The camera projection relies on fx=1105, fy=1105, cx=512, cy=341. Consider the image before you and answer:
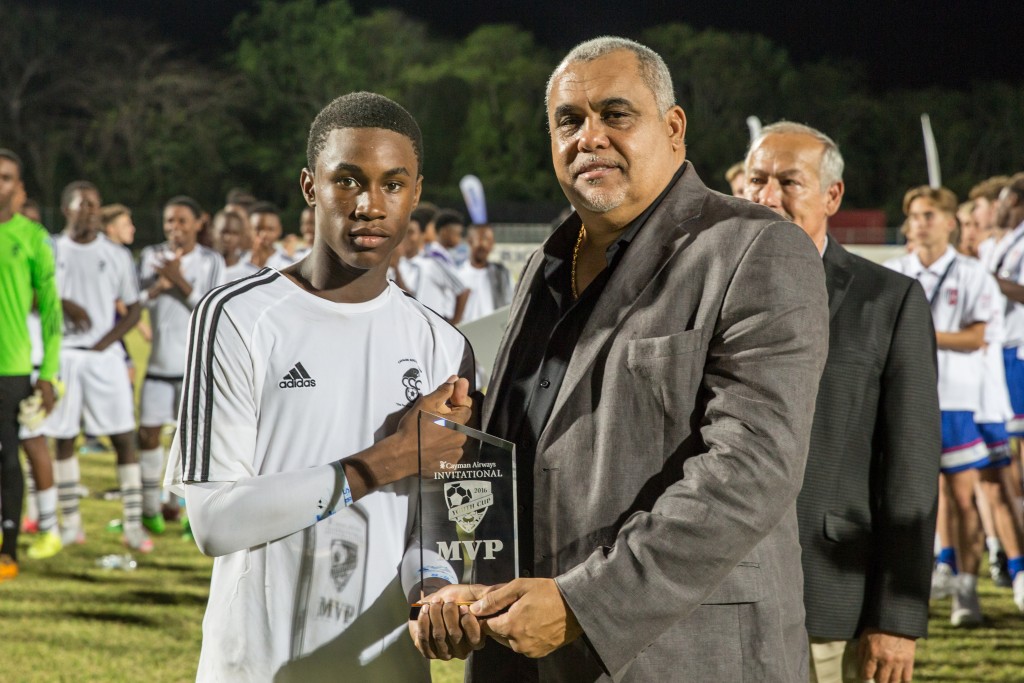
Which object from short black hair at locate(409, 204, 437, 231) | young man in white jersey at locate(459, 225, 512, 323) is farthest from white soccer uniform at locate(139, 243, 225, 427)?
short black hair at locate(409, 204, 437, 231)

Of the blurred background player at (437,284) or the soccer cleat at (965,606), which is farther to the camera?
the blurred background player at (437,284)

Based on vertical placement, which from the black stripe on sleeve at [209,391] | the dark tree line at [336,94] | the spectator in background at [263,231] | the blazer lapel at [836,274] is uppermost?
the dark tree line at [336,94]

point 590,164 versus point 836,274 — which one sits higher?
point 590,164

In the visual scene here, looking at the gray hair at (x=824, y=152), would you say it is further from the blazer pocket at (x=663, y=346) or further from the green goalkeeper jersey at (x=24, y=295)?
the green goalkeeper jersey at (x=24, y=295)

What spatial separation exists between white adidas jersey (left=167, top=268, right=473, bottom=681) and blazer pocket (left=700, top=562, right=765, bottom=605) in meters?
0.69

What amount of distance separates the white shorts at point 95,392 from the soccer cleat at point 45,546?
0.72 meters

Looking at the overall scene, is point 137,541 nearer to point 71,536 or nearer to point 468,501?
point 71,536

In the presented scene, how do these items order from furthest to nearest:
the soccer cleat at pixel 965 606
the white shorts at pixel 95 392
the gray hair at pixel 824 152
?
the white shorts at pixel 95 392
the soccer cleat at pixel 965 606
the gray hair at pixel 824 152

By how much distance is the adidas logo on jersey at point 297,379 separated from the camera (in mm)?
Result: 2307

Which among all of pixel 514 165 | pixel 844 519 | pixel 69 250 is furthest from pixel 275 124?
pixel 844 519

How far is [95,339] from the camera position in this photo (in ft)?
27.0

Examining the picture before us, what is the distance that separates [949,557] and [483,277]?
584 centimetres

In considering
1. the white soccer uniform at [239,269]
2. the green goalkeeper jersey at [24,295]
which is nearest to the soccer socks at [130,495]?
the green goalkeeper jersey at [24,295]

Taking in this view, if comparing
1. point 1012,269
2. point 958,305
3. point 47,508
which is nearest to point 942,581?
point 958,305
